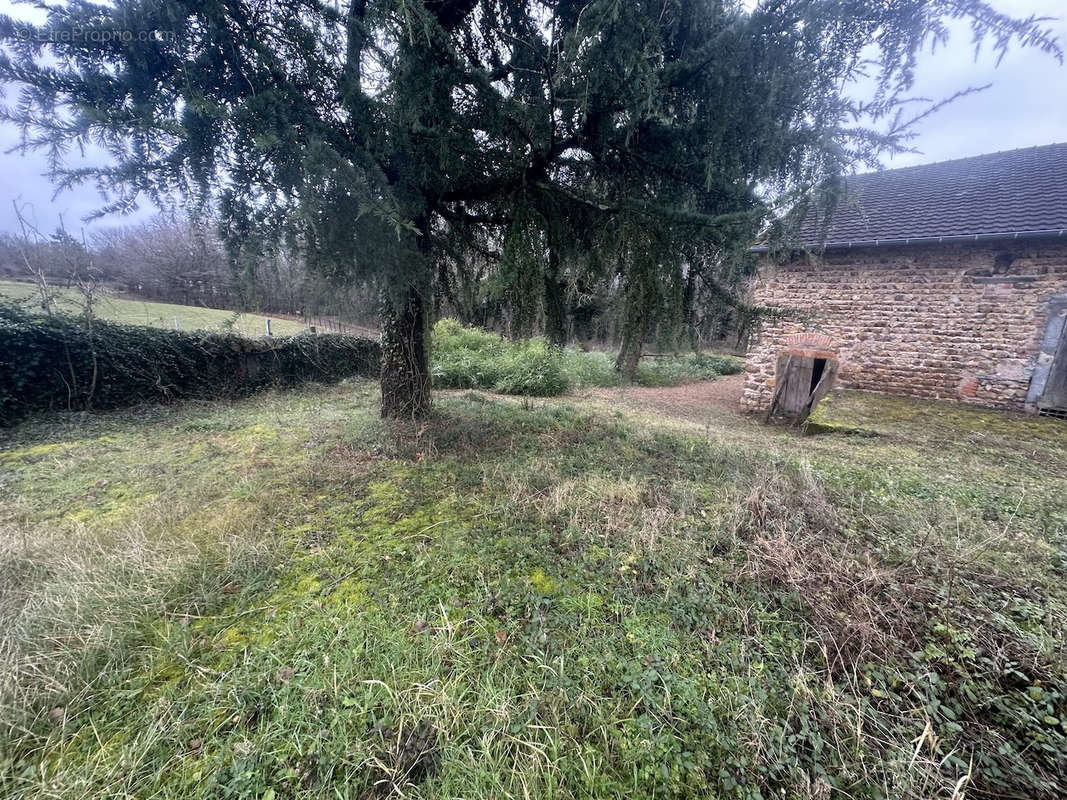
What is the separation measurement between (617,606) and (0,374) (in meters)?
9.03

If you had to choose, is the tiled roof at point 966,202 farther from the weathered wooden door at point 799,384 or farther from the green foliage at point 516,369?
the green foliage at point 516,369

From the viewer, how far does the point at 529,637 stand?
1.88 m

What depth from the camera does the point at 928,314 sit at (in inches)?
288

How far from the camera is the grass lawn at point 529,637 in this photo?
1.36m

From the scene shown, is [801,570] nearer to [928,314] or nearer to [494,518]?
[494,518]

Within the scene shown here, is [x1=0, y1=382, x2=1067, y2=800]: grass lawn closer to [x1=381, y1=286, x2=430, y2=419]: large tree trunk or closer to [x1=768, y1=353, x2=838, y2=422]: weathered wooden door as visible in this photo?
[x1=381, y1=286, x2=430, y2=419]: large tree trunk

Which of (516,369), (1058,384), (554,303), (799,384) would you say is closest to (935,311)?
(1058,384)

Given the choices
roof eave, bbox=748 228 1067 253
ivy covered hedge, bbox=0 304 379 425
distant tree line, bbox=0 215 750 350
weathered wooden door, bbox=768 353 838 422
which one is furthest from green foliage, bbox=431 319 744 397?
ivy covered hedge, bbox=0 304 379 425

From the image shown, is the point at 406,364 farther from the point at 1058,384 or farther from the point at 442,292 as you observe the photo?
the point at 1058,384

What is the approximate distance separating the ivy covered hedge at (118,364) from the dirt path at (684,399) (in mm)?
8312

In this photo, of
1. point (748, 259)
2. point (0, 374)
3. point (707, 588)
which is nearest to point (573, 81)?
point (748, 259)

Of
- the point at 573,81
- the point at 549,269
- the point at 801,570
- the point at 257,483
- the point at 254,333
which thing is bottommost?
the point at 257,483

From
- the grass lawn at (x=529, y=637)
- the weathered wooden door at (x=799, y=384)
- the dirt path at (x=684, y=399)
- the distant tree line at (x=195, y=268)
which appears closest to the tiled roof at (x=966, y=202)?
the weathered wooden door at (x=799, y=384)

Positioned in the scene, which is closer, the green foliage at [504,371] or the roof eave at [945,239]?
the roof eave at [945,239]
